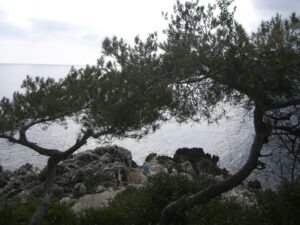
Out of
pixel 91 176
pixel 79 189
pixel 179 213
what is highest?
pixel 91 176

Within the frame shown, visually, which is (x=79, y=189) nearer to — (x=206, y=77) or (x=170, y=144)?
(x=206, y=77)

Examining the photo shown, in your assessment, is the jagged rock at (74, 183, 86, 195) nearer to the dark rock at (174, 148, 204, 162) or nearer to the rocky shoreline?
the rocky shoreline

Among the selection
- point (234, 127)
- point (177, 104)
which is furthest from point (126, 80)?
point (234, 127)

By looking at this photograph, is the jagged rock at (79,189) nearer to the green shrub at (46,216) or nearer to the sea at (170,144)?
the green shrub at (46,216)

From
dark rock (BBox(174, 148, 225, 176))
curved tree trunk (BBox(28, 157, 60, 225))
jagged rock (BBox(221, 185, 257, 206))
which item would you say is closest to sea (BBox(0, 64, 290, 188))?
dark rock (BBox(174, 148, 225, 176))

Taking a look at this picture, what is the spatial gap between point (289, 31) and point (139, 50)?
3524 mm

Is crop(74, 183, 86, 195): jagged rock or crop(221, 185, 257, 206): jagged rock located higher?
crop(74, 183, 86, 195): jagged rock

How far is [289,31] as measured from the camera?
24.2ft

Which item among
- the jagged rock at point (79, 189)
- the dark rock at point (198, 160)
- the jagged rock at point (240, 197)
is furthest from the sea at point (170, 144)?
the jagged rock at point (240, 197)

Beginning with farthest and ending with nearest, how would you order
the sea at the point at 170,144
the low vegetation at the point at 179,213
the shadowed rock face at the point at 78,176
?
the sea at the point at 170,144
the shadowed rock face at the point at 78,176
the low vegetation at the point at 179,213

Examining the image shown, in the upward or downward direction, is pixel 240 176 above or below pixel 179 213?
above

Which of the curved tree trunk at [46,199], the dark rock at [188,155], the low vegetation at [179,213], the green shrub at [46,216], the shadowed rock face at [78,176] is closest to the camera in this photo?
the low vegetation at [179,213]

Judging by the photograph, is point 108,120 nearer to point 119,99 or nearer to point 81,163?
point 119,99

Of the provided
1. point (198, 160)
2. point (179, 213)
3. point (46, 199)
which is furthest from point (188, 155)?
point (179, 213)
